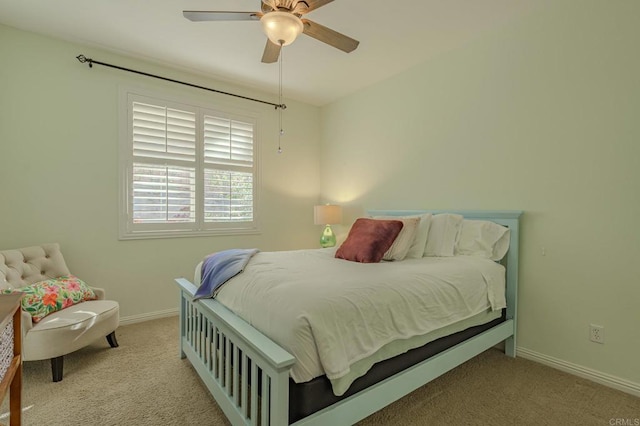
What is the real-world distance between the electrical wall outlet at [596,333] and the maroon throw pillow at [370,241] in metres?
1.48

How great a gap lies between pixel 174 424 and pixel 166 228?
7.29 feet

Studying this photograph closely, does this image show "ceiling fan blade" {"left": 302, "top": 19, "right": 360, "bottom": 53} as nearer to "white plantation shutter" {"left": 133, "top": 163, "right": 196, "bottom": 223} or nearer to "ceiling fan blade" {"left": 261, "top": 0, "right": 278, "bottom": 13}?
"ceiling fan blade" {"left": 261, "top": 0, "right": 278, "bottom": 13}

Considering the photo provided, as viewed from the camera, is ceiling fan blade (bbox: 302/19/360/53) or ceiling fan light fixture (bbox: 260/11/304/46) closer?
ceiling fan light fixture (bbox: 260/11/304/46)

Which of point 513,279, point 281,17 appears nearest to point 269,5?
point 281,17

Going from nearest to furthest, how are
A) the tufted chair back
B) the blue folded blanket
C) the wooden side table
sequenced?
1. the wooden side table
2. the blue folded blanket
3. the tufted chair back

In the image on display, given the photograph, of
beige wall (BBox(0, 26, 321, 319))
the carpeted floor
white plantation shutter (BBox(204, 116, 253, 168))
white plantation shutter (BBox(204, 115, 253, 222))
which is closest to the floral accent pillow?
the carpeted floor

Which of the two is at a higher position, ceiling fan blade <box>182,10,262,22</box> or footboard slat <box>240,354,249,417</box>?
ceiling fan blade <box>182,10,262,22</box>

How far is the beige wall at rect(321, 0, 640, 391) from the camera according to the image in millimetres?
2059

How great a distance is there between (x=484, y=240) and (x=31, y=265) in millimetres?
3722

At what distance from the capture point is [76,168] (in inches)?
118

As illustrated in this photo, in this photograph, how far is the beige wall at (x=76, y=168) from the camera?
8.96 ft

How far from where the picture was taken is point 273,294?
1.54 m

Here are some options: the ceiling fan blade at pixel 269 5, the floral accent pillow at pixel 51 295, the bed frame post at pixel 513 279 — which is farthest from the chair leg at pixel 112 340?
the bed frame post at pixel 513 279

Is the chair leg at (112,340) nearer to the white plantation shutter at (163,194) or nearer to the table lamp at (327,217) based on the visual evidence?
the white plantation shutter at (163,194)
